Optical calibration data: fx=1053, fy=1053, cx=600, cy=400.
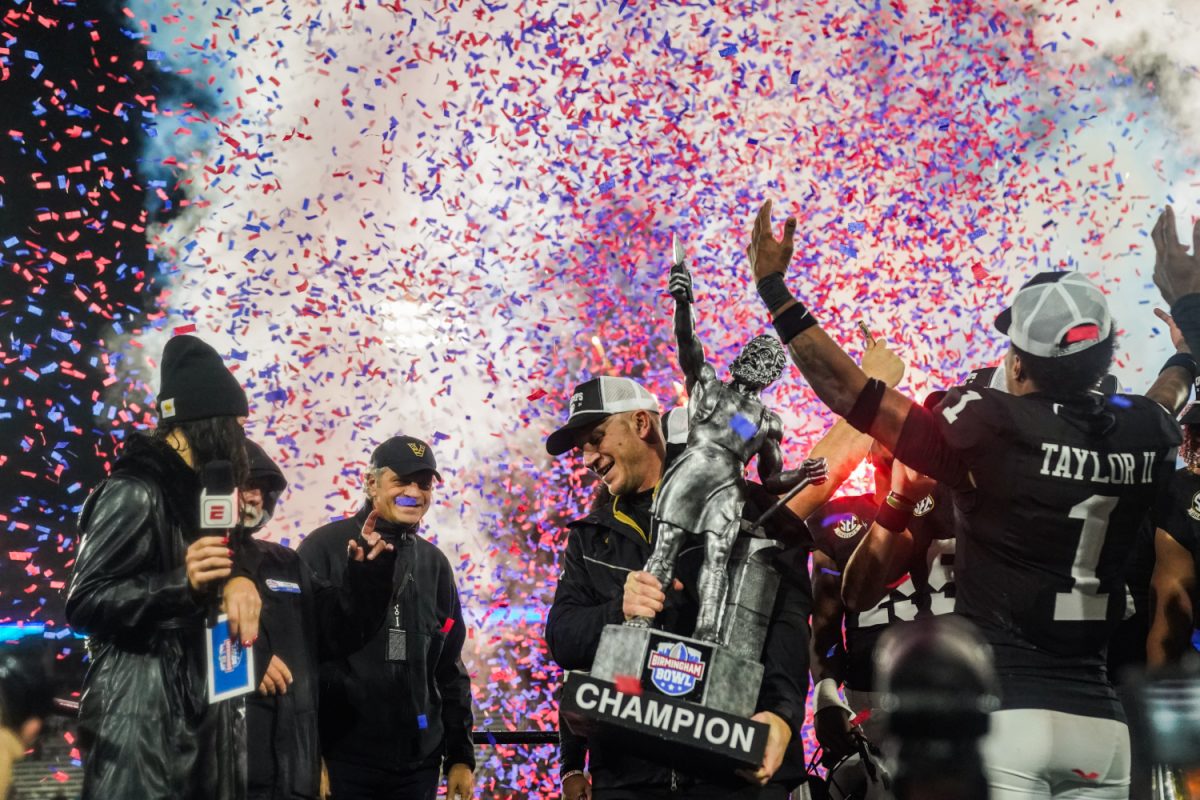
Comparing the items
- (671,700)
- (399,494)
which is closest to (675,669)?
(671,700)

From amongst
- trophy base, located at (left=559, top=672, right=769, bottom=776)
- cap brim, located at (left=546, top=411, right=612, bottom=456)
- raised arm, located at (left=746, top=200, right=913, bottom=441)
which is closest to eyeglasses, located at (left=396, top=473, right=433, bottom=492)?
cap brim, located at (left=546, top=411, right=612, bottom=456)

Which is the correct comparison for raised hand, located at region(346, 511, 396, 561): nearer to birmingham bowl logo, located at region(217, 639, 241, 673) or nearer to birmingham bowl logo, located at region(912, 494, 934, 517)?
birmingham bowl logo, located at region(217, 639, 241, 673)

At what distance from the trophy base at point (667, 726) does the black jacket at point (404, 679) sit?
152 centimetres

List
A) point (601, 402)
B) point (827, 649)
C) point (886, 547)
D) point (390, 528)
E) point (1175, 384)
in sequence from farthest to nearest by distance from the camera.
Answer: point (390, 528) < point (827, 649) < point (1175, 384) < point (886, 547) < point (601, 402)

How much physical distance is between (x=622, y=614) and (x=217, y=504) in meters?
1.23

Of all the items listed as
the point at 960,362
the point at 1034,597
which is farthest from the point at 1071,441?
the point at 960,362

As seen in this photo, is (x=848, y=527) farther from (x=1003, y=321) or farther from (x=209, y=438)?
(x=209, y=438)

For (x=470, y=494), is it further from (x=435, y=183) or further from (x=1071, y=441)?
(x=1071, y=441)

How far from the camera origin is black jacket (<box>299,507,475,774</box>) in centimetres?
444

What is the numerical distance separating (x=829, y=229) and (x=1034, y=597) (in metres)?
6.57

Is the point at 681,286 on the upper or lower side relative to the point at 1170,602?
upper

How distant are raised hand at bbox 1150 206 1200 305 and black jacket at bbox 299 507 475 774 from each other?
Answer: 3692 mm

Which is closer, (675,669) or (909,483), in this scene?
Answer: (675,669)

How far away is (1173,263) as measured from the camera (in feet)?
16.4
